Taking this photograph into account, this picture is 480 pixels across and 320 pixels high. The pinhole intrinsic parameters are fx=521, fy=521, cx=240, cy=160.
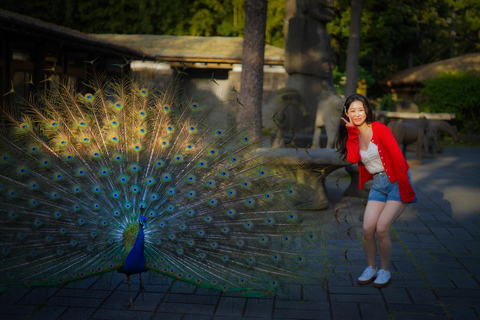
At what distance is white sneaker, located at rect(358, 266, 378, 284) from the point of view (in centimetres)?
478

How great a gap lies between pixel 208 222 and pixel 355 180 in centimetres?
546

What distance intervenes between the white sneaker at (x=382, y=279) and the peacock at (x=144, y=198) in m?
0.76

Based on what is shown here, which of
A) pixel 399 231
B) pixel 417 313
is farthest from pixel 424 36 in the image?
pixel 417 313

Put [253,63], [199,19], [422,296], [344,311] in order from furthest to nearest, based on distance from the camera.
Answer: [199,19] → [253,63] → [422,296] → [344,311]

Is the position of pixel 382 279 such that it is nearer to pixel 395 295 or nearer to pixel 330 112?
pixel 395 295

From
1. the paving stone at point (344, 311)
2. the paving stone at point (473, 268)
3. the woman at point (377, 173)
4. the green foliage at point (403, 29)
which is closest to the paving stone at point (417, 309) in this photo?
the paving stone at point (344, 311)

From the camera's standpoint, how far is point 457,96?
872 inches

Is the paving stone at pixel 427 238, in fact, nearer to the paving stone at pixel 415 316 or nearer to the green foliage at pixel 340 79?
the paving stone at pixel 415 316

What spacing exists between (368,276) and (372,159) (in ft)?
3.57

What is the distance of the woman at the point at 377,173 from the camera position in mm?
4488

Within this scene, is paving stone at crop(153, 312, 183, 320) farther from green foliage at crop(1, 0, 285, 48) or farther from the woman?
green foliage at crop(1, 0, 285, 48)

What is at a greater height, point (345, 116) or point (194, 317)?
point (345, 116)

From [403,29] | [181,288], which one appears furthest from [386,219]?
[403,29]

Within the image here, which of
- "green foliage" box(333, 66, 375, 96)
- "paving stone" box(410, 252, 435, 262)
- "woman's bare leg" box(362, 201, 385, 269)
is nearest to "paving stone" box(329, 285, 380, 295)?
"woman's bare leg" box(362, 201, 385, 269)
